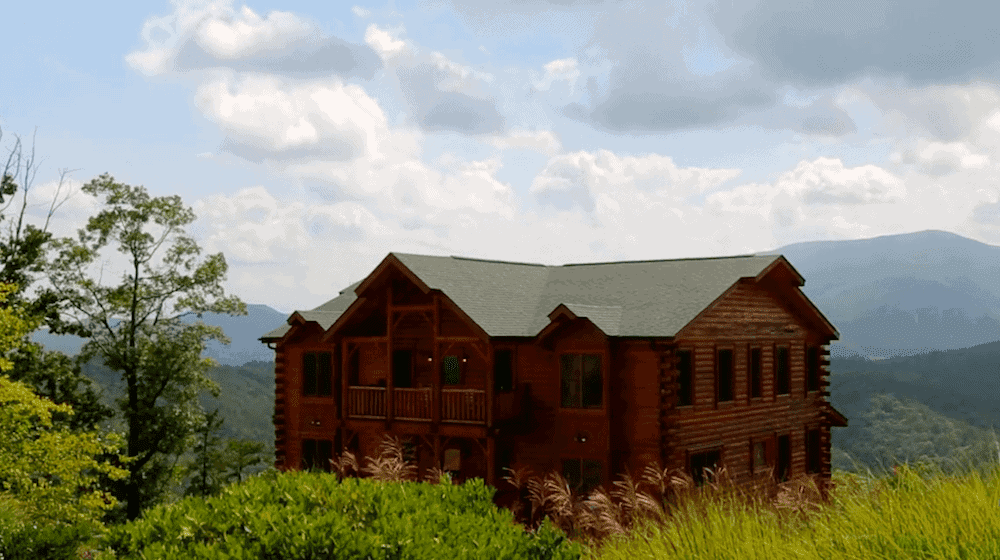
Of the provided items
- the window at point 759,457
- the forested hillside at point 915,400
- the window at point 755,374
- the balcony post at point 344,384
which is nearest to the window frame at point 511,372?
the balcony post at point 344,384

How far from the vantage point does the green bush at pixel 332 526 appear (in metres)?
8.67

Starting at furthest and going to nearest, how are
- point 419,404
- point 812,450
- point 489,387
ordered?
point 812,450
point 419,404
point 489,387

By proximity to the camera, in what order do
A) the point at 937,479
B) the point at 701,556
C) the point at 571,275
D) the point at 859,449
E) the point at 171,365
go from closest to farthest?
the point at 701,556
the point at 937,479
the point at 571,275
the point at 171,365
the point at 859,449

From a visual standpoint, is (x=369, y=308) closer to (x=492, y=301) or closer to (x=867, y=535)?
(x=492, y=301)

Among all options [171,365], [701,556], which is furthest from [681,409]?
[171,365]

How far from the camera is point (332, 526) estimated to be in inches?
344

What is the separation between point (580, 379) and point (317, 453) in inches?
420

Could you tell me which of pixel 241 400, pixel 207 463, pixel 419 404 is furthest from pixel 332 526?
pixel 241 400

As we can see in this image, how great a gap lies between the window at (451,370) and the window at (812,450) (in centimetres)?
1334

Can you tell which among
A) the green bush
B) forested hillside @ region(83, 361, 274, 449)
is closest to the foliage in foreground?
the green bush

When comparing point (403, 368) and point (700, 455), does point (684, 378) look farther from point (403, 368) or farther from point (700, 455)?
point (403, 368)

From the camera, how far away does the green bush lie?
867 cm

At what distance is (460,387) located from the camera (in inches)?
1078

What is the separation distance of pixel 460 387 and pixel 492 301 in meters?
2.82
